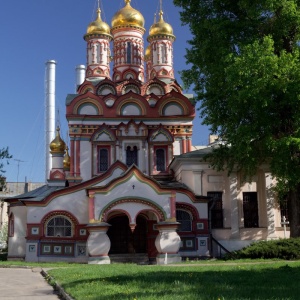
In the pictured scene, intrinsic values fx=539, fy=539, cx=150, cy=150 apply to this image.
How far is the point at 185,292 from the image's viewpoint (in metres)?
9.00

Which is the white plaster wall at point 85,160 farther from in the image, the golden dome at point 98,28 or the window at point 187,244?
the golden dome at point 98,28

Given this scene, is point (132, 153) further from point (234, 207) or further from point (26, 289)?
point (26, 289)

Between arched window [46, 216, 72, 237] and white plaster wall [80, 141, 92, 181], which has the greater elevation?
white plaster wall [80, 141, 92, 181]

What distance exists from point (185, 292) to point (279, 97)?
1247cm

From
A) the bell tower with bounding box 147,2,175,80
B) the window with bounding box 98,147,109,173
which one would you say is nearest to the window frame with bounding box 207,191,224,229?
the window with bounding box 98,147,109,173

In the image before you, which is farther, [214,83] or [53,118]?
[53,118]

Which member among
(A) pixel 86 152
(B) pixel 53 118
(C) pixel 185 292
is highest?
(B) pixel 53 118

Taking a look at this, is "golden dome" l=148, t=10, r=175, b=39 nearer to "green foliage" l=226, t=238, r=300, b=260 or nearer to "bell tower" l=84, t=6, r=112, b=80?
"bell tower" l=84, t=6, r=112, b=80

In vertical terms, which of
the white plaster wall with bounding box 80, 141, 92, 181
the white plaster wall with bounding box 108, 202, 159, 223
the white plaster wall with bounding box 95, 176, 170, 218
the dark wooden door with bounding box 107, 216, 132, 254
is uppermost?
the white plaster wall with bounding box 80, 141, 92, 181

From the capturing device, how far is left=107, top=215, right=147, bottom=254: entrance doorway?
2608cm

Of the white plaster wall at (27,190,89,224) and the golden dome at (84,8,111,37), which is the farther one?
the golden dome at (84,8,111,37)

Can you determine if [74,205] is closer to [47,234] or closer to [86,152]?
[47,234]

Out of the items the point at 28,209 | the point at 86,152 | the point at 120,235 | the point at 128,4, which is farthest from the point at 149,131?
the point at 128,4

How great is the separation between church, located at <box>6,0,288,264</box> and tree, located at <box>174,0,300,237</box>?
3221 millimetres
